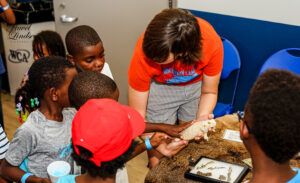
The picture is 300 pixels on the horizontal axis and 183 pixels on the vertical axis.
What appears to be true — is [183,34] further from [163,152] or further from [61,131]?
[61,131]

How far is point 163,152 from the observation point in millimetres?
1796

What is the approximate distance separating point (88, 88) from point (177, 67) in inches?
27.2

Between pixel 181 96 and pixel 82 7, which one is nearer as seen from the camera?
pixel 181 96

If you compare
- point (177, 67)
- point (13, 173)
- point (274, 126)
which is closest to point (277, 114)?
point (274, 126)

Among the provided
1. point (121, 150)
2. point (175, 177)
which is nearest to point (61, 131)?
point (121, 150)

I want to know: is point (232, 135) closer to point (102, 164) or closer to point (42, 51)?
point (102, 164)

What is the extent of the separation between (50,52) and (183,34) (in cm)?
138

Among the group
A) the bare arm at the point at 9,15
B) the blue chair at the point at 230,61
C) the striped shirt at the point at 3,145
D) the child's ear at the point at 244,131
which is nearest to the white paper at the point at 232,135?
the child's ear at the point at 244,131

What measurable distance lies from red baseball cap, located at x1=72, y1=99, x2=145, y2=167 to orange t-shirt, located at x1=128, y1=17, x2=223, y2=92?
722mm

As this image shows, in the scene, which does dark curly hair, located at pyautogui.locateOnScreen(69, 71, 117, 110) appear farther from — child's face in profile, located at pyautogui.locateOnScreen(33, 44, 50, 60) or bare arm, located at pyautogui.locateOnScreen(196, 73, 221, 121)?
child's face in profile, located at pyautogui.locateOnScreen(33, 44, 50, 60)

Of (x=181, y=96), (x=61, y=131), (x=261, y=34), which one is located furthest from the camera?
(x=261, y=34)

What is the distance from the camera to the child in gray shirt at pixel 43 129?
5.37ft

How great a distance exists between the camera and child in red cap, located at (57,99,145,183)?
1.32m

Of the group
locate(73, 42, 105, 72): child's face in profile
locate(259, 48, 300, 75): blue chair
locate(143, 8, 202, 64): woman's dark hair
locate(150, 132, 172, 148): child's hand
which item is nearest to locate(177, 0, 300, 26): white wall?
locate(259, 48, 300, 75): blue chair
